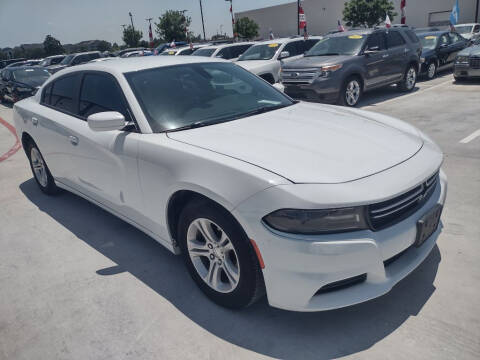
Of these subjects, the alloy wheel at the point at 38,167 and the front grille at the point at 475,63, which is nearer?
the alloy wheel at the point at 38,167

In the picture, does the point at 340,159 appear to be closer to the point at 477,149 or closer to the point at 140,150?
the point at 140,150

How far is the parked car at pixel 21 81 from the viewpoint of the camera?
1394 centimetres

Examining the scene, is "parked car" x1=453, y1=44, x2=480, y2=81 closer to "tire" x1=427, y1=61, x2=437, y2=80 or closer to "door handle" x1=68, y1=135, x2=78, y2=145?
"tire" x1=427, y1=61, x2=437, y2=80

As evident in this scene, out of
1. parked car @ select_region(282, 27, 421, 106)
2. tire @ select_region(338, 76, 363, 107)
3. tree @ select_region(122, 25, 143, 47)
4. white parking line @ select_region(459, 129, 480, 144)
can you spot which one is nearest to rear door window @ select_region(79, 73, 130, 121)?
white parking line @ select_region(459, 129, 480, 144)

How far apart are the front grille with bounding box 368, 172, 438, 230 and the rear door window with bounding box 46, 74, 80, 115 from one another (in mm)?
2967

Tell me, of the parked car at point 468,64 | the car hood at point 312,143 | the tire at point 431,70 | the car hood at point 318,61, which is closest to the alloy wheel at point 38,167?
the car hood at point 312,143

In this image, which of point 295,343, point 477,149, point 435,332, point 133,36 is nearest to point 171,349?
point 295,343

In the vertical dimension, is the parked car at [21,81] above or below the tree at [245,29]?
below

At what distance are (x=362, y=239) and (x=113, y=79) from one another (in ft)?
7.81

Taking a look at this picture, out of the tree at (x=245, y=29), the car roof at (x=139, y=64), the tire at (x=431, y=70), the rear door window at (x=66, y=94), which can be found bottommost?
the tire at (x=431, y=70)

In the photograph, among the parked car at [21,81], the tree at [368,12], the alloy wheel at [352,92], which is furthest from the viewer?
the tree at [368,12]

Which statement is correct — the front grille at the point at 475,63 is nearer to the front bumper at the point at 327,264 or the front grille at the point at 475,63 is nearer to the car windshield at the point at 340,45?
the car windshield at the point at 340,45

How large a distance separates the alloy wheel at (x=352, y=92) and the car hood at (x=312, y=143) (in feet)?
20.0

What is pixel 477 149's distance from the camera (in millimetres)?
5480
